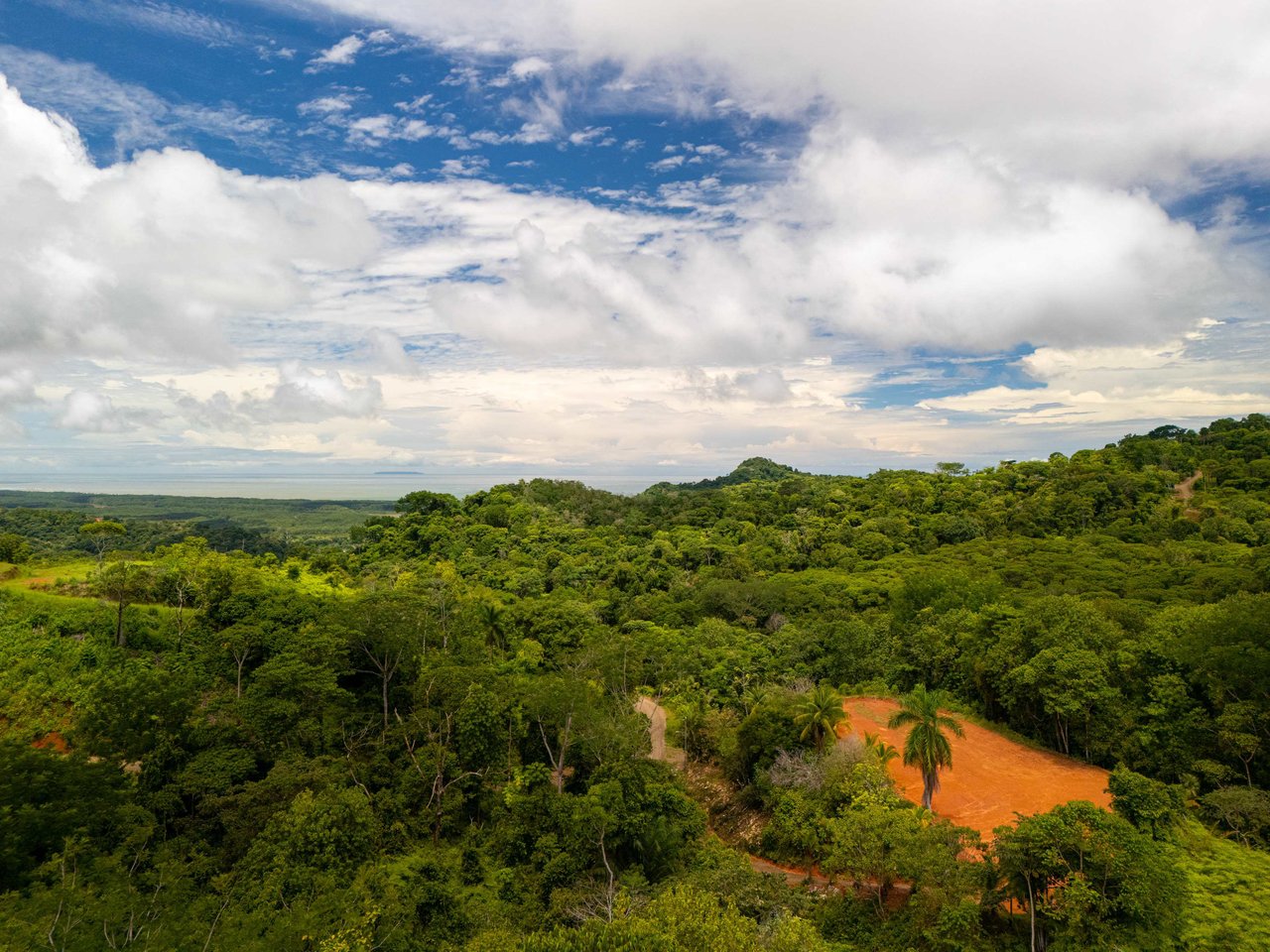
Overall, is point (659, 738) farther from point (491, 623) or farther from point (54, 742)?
point (54, 742)

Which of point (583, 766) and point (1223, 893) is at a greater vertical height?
point (1223, 893)

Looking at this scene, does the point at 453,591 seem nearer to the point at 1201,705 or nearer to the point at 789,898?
the point at 789,898

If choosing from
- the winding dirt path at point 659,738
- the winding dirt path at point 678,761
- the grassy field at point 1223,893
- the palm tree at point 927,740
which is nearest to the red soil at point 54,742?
the winding dirt path at point 678,761

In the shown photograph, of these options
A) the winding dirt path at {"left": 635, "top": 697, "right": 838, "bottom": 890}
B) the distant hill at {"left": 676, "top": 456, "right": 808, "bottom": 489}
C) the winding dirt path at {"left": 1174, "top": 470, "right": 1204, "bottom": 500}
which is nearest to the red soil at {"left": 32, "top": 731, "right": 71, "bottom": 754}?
the winding dirt path at {"left": 635, "top": 697, "right": 838, "bottom": 890}

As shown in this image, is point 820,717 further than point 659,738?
No

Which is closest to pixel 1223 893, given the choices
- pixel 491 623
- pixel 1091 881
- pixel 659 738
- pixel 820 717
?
pixel 1091 881

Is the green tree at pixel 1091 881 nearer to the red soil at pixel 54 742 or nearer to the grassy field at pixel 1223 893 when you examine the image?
the grassy field at pixel 1223 893

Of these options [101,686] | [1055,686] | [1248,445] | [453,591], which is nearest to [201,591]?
[101,686]
